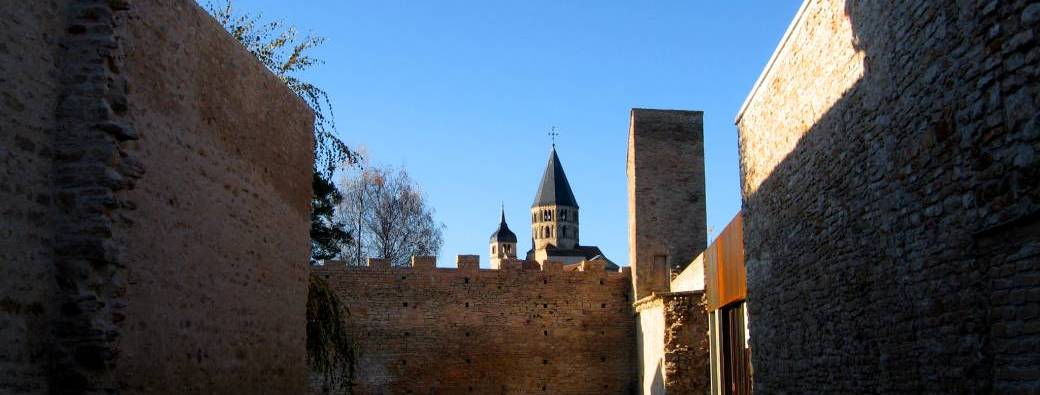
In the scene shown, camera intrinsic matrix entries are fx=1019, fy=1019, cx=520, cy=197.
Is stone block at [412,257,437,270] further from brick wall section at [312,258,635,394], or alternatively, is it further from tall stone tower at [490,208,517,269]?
tall stone tower at [490,208,517,269]

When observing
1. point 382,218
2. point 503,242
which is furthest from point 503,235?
point 382,218

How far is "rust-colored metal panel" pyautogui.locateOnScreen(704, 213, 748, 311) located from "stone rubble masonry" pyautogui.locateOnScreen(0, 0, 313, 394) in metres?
5.51

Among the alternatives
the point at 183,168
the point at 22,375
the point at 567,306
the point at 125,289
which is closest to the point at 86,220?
the point at 125,289

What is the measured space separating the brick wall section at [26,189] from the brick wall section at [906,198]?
487 cm

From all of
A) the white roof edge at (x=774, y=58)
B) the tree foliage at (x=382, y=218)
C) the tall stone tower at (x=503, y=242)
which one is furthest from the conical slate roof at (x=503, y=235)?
the white roof edge at (x=774, y=58)

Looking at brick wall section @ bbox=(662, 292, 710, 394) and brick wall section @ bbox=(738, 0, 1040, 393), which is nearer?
brick wall section @ bbox=(738, 0, 1040, 393)

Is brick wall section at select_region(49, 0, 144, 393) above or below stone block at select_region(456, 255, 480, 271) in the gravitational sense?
below

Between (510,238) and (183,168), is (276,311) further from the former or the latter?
(510,238)

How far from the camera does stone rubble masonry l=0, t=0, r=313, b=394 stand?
5.30 m

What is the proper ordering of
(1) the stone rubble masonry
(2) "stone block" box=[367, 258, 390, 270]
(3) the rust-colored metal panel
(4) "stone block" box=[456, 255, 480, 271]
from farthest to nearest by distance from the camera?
(4) "stone block" box=[456, 255, 480, 271] < (2) "stone block" box=[367, 258, 390, 270] < (3) the rust-colored metal panel < (1) the stone rubble masonry

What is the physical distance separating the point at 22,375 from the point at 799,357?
256 inches

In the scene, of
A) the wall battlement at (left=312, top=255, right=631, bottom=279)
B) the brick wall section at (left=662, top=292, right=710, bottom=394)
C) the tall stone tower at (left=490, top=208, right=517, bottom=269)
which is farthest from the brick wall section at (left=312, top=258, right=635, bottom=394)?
the tall stone tower at (left=490, top=208, right=517, bottom=269)

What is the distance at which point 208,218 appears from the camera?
7.68 meters

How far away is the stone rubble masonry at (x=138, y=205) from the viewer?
5297mm
